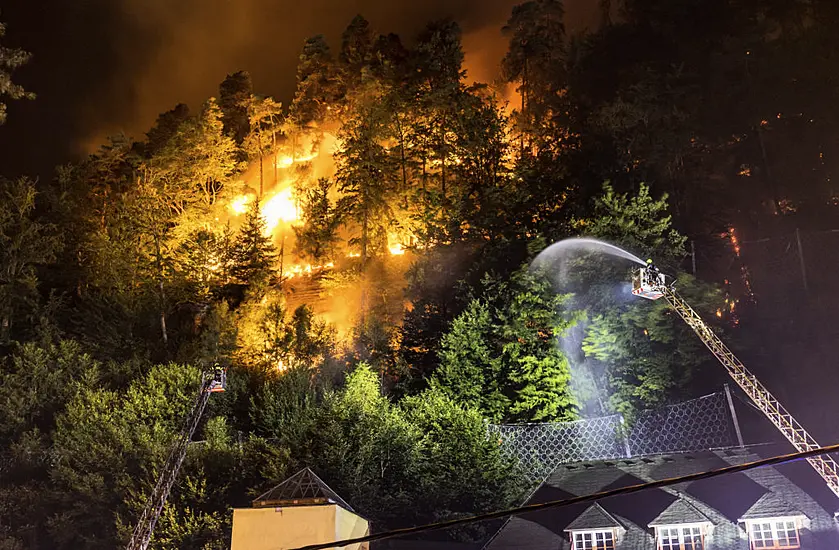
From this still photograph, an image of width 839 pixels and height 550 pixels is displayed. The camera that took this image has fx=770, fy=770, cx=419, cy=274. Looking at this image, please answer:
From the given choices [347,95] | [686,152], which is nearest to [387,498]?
[686,152]

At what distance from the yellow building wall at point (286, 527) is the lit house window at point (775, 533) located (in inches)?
441

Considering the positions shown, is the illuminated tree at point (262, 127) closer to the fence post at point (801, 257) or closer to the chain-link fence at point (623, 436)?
the chain-link fence at point (623, 436)

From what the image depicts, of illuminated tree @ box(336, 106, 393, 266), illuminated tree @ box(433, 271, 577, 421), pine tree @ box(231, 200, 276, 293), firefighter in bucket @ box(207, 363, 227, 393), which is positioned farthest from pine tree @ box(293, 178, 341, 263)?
firefighter in bucket @ box(207, 363, 227, 393)

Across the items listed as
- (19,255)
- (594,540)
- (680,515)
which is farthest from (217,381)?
(19,255)

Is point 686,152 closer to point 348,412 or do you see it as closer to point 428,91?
point 428,91

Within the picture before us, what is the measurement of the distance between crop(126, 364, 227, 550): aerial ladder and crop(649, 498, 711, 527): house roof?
1546 cm

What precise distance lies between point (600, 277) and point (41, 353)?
27238 millimetres

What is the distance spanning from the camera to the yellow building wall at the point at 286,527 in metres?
22.3

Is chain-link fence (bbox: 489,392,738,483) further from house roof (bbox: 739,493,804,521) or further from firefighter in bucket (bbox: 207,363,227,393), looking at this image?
firefighter in bucket (bbox: 207,363,227,393)

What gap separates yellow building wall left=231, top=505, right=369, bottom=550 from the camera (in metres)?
22.3

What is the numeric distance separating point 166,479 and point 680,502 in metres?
18.4

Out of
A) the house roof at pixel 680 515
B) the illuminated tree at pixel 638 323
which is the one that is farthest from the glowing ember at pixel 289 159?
the house roof at pixel 680 515

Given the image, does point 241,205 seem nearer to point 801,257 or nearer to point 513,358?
point 513,358

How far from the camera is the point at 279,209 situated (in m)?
59.7
